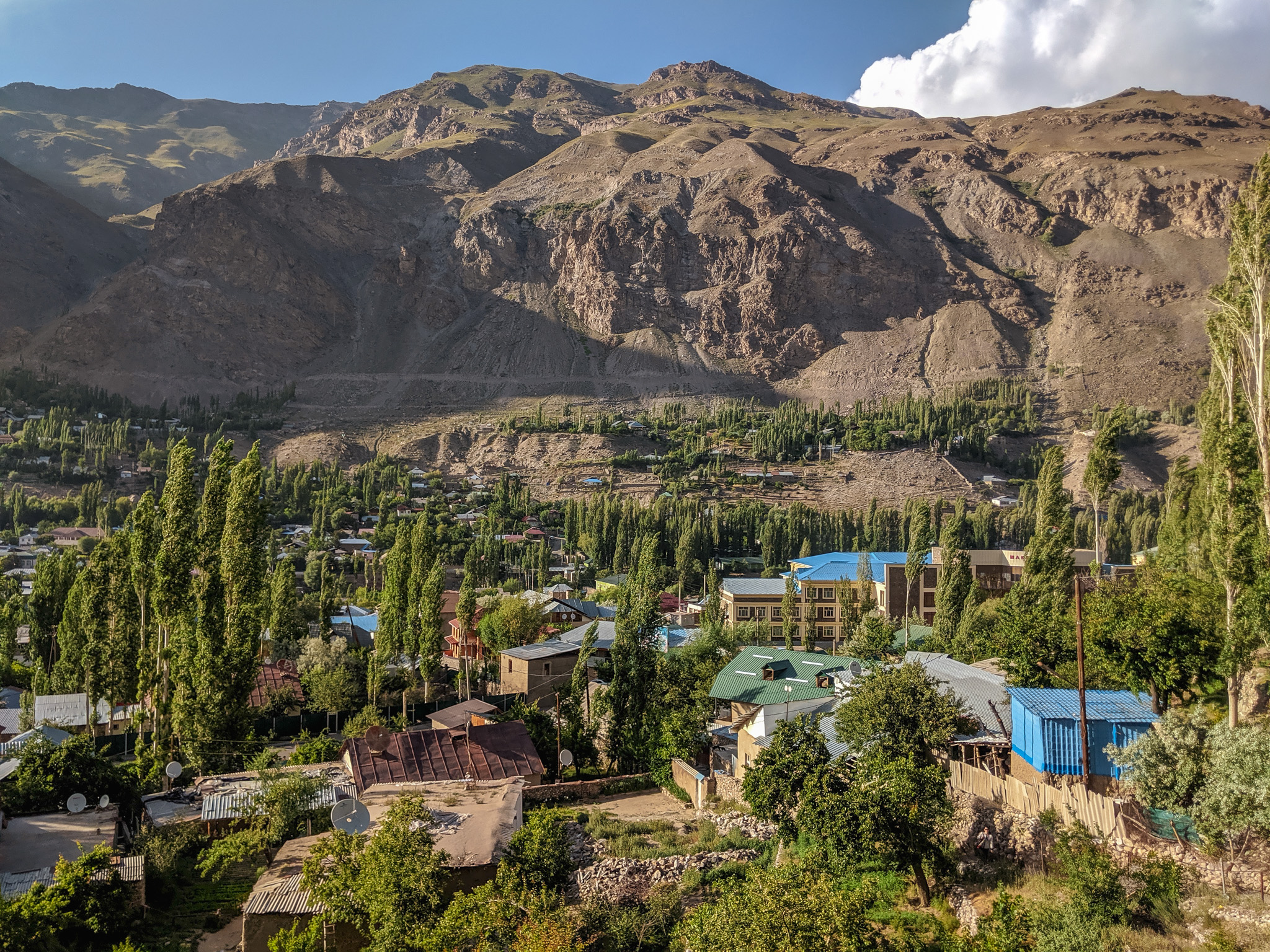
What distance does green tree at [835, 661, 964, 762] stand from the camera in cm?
1773

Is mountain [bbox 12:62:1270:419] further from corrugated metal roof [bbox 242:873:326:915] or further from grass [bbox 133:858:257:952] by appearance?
corrugated metal roof [bbox 242:873:326:915]

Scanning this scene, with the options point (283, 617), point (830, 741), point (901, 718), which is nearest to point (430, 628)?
point (283, 617)

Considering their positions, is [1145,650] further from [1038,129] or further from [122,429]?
[1038,129]

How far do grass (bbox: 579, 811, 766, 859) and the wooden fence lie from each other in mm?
4529

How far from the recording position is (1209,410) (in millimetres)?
18625

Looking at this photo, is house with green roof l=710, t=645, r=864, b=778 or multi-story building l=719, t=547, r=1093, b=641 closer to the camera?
house with green roof l=710, t=645, r=864, b=778

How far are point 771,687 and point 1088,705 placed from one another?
44.1ft

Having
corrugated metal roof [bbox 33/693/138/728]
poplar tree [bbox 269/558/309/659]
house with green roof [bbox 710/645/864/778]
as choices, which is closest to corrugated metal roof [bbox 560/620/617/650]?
house with green roof [bbox 710/645/864/778]

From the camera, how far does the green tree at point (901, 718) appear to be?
698 inches

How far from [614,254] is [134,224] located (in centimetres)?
10058

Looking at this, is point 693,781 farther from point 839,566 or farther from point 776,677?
point 839,566

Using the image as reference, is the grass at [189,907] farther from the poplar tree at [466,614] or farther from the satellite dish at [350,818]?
the poplar tree at [466,614]

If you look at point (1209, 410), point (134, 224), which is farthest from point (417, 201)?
point (1209, 410)

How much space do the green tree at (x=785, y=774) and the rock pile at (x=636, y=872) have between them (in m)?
1.29
